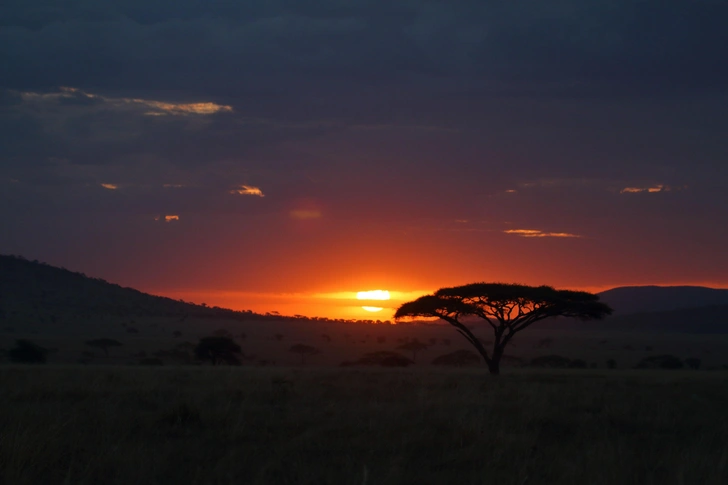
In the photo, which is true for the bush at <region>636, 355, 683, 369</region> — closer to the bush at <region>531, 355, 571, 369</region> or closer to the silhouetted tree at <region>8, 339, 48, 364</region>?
the bush at <region>531, 355, 571, 369</region>

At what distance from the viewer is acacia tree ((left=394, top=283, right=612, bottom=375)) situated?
112 ft

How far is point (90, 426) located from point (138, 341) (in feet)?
229

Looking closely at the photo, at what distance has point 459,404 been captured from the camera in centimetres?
1492

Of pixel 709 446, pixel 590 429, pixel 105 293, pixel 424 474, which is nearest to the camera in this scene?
pixel 424 474

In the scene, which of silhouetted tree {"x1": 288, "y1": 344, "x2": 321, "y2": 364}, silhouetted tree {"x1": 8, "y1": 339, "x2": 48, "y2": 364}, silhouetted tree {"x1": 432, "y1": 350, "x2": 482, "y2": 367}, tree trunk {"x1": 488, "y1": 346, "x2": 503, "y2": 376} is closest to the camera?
tree trunk {"x1": 488, "y1": 346, "x2": 503, "y2": 376}

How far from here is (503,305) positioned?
34.9 m

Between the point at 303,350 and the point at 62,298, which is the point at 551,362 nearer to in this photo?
the point at 303,350

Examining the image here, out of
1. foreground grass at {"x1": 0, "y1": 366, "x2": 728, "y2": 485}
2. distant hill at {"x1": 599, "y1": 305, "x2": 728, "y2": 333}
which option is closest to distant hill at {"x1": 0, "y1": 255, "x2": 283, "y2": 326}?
foreground grass at {"x1": 0, "y1": 366, "x2": 728, "y2": 485}

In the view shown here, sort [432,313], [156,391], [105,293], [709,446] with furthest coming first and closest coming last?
[105,293] → [432,313] → [156,391] → [709,446]

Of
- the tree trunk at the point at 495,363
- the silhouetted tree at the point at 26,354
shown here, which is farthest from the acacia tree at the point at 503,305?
the silhouetted tree at the point at 26,354

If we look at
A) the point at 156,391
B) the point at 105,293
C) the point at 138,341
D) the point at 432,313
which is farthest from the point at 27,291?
the point at 156,391

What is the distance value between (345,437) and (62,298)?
12054cm

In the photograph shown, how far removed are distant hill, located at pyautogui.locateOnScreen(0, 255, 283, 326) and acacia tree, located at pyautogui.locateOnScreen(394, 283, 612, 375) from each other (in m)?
76.5

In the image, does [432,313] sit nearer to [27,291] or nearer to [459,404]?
[459,404]
